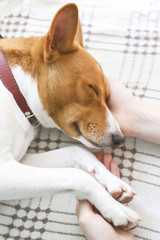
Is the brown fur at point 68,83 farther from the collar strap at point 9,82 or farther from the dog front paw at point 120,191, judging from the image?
the dog front paw at point 120,191

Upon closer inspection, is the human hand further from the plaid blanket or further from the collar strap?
the collar strap

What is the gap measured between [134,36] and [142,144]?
742mm

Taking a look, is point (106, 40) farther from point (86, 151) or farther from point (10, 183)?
point (10, 183)

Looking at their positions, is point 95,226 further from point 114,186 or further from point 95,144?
point 95,144

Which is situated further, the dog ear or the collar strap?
the collar strap

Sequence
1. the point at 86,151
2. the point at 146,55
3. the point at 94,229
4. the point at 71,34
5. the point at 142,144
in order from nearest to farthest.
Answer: the point at 94,229, the point at 71,34, the point at 86,151, the point at 142,144, the point at 146,55

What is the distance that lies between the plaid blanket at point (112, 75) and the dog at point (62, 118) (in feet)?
0.54

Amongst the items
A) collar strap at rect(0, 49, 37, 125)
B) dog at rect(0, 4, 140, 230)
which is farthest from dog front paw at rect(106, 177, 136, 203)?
collar strap at rect(0, 49, 37, 125)

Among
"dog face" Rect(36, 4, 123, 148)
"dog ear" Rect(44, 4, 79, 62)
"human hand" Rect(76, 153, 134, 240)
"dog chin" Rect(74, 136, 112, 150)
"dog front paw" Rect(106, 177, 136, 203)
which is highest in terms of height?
"dog ear" Rect(44, 4, 79, 62)

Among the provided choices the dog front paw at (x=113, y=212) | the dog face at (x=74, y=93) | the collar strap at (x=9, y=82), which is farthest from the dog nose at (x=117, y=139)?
the collar strap at (x=9, y=82)

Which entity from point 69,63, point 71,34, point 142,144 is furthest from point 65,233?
point 71,34

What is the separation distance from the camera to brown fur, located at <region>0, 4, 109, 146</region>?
1465mm

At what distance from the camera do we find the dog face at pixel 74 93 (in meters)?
1.46

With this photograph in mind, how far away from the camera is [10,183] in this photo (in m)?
1.33
